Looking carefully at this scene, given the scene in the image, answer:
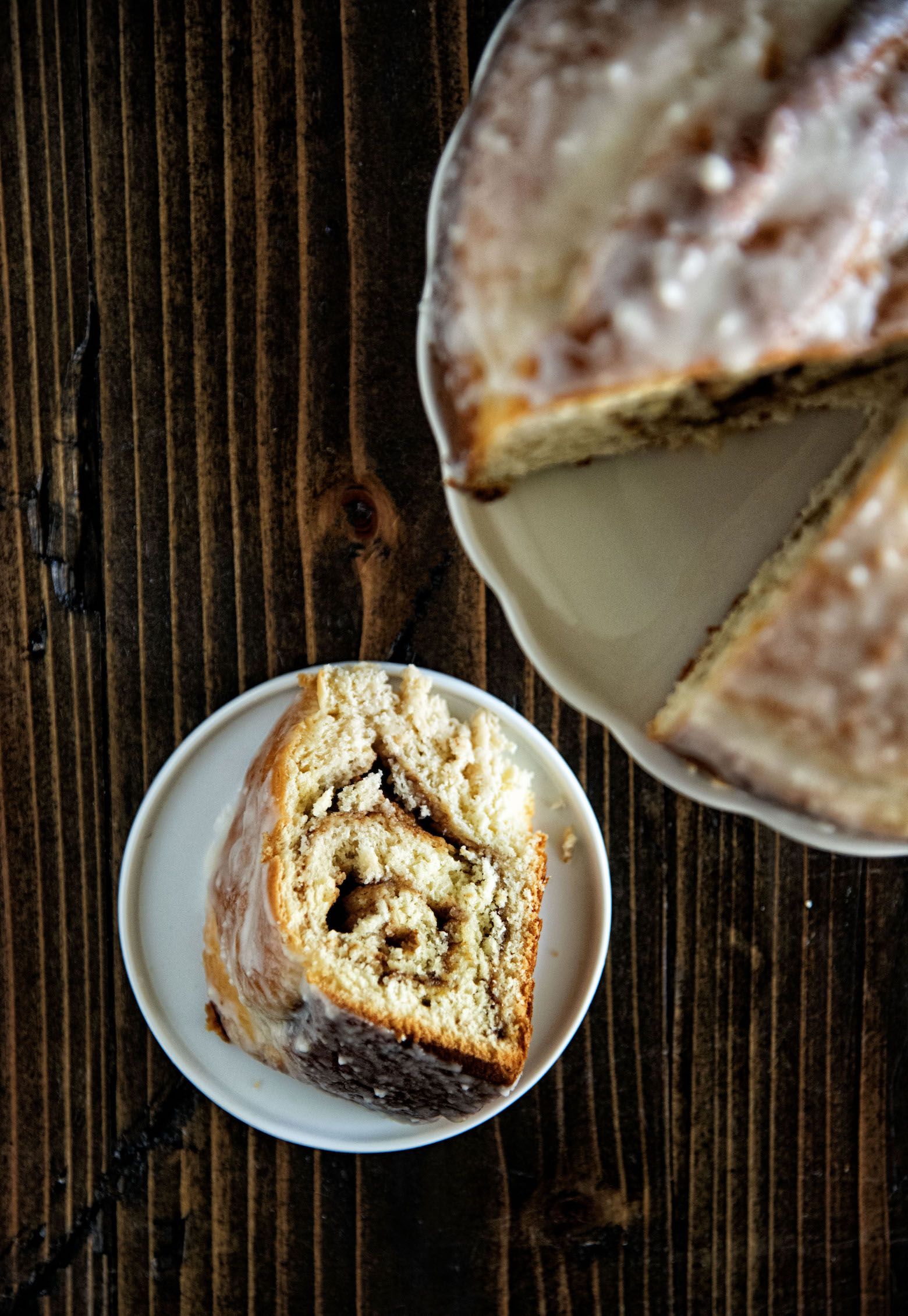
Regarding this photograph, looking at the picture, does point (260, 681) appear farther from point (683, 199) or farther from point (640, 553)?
point (683, 199)

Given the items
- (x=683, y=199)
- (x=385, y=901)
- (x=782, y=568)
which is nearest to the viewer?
(x=683, y=199)

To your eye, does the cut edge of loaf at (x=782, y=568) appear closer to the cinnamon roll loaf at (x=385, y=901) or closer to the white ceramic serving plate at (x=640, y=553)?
the white ceramic serving plate at (x=640, y=553)

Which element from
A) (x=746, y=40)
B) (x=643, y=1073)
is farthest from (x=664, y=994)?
(x=746, y=40)

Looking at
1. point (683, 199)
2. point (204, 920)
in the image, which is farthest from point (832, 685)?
point (204, 920)

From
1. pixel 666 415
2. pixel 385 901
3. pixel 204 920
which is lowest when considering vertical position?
pixel 204 920

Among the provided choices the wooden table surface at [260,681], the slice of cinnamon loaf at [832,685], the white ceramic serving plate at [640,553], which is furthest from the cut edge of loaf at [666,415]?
the wooden table surface at [260,681]

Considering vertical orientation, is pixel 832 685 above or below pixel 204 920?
above
